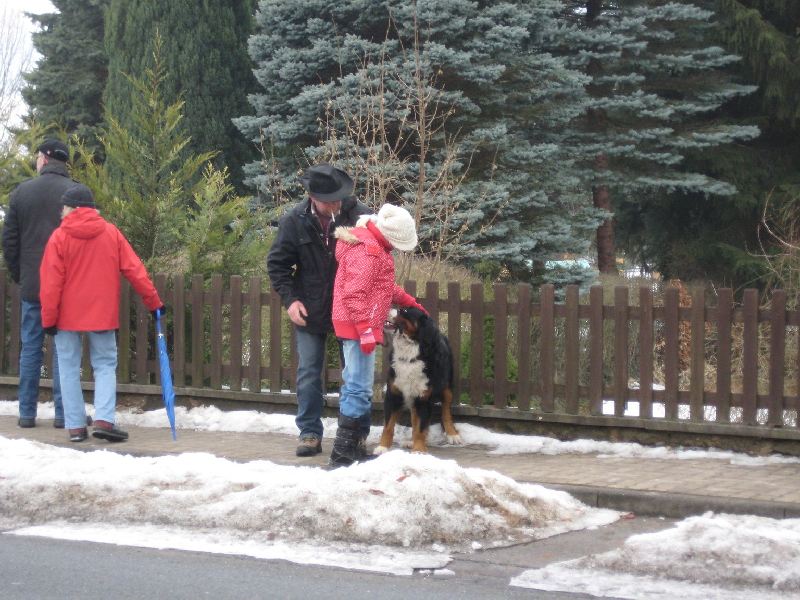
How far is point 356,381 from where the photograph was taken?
7492 millimetres

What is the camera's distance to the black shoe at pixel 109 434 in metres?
8.51

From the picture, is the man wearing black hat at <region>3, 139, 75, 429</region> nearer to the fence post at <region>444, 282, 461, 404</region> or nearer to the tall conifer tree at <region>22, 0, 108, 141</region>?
the fence post at <region>444, 282, 461, 404</region>

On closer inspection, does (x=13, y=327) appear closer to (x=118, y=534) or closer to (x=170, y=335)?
(x=170, y=335)

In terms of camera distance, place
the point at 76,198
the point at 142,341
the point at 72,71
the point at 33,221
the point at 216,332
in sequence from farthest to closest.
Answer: the point at 72,71 < the point at 142,341 < the point at 216,332 < the point at 33,221 < the point at 76,198

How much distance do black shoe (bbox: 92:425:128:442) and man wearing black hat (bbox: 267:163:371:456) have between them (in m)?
1.54

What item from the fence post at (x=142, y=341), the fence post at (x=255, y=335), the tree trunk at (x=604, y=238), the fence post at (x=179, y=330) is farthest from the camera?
the tree trunk at (x=604, y=238)

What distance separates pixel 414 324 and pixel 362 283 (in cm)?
78

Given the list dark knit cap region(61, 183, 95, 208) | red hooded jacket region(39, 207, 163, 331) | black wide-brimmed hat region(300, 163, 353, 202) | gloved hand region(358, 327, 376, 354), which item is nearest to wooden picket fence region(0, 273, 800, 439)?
red hooded jacket region(39, 207, 163, 331)

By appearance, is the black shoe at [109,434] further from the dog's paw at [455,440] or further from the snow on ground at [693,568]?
the snow on ground at [693,568]

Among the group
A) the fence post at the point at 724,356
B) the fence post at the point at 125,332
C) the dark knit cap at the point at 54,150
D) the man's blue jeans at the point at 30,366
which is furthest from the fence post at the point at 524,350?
the dark knit cap at the point at 54,150

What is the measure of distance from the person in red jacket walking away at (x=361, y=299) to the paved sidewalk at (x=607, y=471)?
1.41 feet

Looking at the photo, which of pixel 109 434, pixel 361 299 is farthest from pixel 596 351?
pixel 109 434

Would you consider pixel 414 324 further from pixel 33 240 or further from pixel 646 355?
pixel 33 240

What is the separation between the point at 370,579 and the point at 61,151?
217 inches
